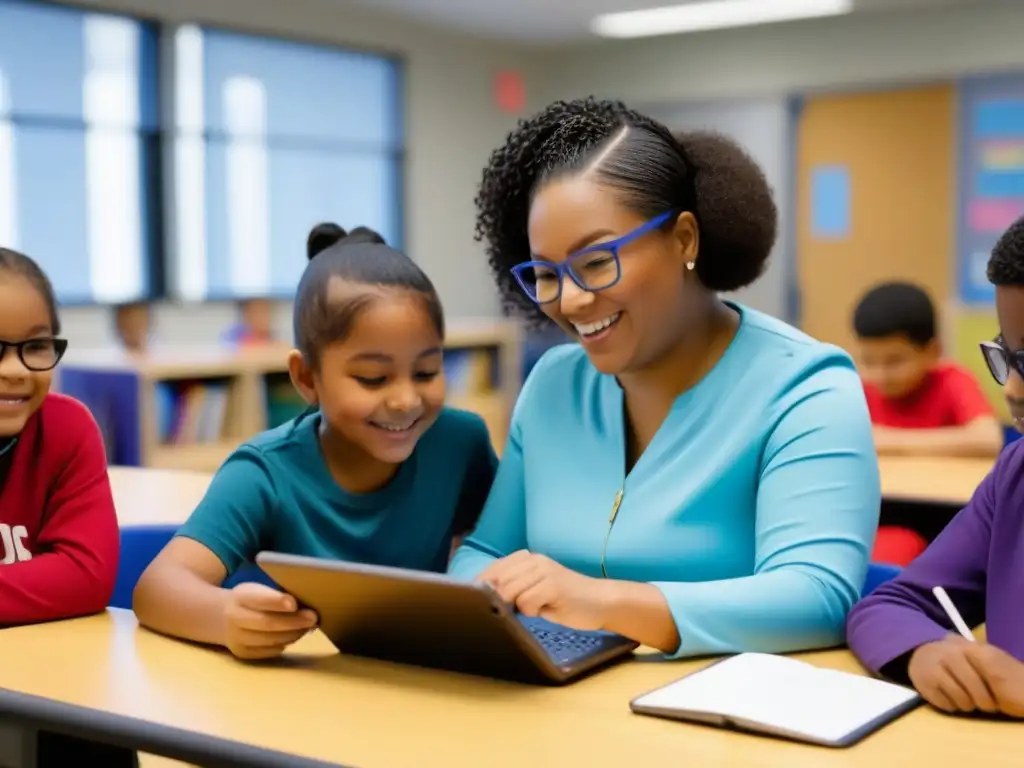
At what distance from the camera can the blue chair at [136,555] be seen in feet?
6.13

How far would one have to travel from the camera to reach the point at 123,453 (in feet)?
17.6

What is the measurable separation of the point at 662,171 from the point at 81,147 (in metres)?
5.59

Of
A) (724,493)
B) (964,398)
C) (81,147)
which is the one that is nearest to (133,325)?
(81,147)

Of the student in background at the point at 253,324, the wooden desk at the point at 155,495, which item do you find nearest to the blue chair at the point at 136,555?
the wooden desk at the point at 155,495

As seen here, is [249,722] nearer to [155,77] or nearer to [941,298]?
[155,77]

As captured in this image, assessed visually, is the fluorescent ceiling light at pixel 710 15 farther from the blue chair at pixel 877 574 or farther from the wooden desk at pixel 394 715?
the wooden desk at pixel 394 715

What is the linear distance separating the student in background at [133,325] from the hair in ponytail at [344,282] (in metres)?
4.33

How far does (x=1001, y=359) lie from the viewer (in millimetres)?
1210

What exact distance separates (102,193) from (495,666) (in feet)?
19.5

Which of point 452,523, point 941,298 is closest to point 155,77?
point 941,298

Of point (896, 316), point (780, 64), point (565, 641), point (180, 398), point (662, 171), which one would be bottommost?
point (180, 398)

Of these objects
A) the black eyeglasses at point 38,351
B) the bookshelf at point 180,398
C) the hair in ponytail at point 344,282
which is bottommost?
the bookshelf at point 180,398

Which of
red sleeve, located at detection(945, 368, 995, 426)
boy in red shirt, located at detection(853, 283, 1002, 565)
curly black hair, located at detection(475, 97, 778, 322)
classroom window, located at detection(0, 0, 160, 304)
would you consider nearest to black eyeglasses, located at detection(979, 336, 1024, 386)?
curly black hair, located at detection(475, 97, 778, 322)

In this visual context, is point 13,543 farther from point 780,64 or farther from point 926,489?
point 780,64
